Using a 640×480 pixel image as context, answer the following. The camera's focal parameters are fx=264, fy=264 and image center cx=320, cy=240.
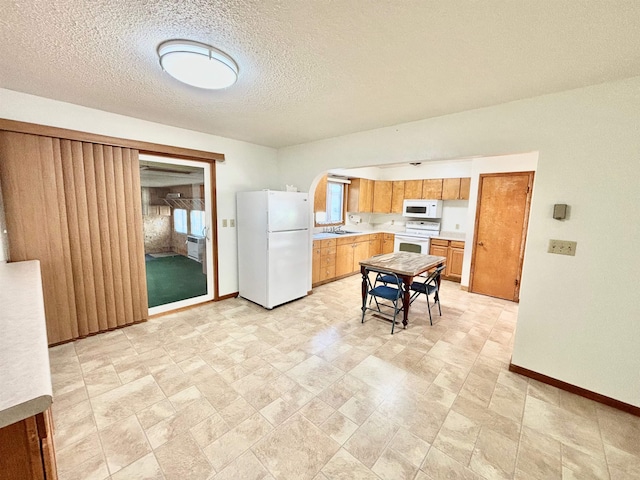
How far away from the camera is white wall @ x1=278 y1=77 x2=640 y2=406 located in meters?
1.89

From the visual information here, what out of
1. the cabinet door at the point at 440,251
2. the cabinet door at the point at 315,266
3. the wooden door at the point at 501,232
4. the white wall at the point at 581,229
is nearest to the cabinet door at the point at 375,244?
the cabinet door at the point at 440,251

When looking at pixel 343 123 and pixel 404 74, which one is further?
pixel 343 123

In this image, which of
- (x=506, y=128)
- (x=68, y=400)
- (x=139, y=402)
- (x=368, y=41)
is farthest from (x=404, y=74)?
(x=68, y=400)

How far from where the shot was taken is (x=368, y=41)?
4.87ft

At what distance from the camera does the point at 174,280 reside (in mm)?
3879

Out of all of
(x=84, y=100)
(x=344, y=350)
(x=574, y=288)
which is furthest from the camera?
(x=344, y=350)

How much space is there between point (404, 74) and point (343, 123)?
120cm

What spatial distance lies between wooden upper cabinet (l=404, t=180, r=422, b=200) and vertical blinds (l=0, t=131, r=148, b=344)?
5.01 meters

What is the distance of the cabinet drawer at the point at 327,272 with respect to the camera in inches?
192

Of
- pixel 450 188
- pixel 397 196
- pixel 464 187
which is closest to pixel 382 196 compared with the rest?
pixel 397 196

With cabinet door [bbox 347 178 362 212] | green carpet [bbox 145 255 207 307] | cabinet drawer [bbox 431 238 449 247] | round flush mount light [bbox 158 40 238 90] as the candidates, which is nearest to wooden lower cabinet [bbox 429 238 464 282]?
cabinet drawer [bbox 431 238 449 247]

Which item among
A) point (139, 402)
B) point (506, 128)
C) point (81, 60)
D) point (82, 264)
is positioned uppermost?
point (81, 60)

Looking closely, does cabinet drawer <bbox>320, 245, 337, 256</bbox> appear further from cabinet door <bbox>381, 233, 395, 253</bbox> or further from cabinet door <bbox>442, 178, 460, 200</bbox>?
cabinet door <bbox>442, 178, 460, 200</bbox>

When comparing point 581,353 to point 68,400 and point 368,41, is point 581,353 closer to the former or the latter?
point 368,41
